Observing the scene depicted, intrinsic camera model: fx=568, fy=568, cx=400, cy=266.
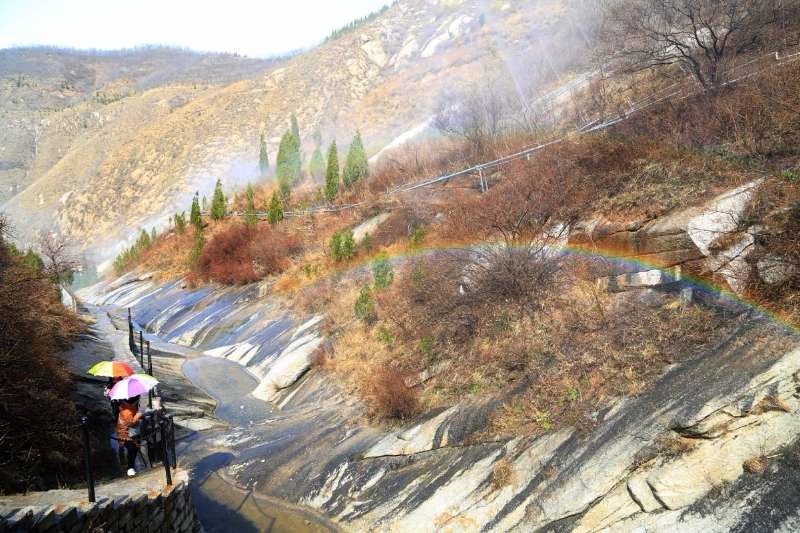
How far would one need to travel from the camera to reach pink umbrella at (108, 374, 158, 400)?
10.0m

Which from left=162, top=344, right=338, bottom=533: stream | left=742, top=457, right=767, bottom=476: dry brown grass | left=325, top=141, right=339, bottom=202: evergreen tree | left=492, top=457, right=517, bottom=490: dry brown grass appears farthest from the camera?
left=325, top=141, right=339, bottom=202: evergreen tree

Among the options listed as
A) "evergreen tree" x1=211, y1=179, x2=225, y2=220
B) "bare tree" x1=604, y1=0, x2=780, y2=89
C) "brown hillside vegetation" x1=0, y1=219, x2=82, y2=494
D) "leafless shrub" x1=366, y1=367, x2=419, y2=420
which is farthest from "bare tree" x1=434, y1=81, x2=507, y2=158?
"evergreen tree" x1=211, y1=179, x2=225, y2=220

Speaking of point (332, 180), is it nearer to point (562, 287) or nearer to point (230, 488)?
point (562, 287)

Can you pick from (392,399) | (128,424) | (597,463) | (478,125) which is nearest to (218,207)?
(478,125)

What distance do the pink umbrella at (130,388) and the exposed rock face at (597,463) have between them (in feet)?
11.6

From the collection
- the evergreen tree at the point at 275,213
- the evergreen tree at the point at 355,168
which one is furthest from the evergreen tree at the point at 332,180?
the evergreen tree at the point at 275,213

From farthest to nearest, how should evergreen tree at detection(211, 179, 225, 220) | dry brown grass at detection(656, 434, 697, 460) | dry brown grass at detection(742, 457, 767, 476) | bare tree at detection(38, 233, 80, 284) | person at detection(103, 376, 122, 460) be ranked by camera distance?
evergreen tree at detection(211, 179, 225, 220) < bare tree at detection(38, 233, 80, 284) < person at detection(103, 376, 122, 460) < dry brown grass at detection(656, 434, 697, 460) < dry brown grass at detection(742, 457, 767, 476)

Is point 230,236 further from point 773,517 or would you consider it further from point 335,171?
point 773,517

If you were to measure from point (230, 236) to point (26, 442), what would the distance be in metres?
27.2

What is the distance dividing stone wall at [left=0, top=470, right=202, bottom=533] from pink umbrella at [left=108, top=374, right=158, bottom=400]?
1.41 m

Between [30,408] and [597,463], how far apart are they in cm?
884

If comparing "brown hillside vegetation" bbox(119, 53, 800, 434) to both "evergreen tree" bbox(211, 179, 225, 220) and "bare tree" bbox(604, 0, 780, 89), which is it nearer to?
"bare tree" bbox(604, 0, 780, 89)

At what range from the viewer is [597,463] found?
26.7ft

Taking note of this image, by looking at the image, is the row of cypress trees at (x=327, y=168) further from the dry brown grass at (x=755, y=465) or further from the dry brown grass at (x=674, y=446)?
the dry brown grass at (x=755, y=465)
